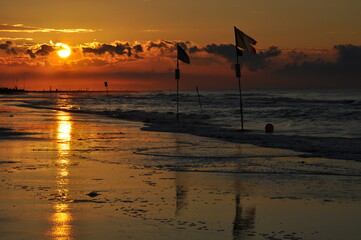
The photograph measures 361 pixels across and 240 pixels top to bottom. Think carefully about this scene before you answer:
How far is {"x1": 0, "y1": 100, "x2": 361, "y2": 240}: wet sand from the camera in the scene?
7.04 m

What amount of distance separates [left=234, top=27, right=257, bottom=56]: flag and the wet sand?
8.67 meters

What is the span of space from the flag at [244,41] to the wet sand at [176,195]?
341 inches

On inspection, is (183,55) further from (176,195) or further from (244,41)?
(176,195)

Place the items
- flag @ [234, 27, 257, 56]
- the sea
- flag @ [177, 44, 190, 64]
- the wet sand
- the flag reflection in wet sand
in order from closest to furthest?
1. the flag reflection in wet sand
2. the wet sand
3. flag @ [234, 27, 257, 56]
4. the sea
5. flag @ [177, 44, 190, 64]

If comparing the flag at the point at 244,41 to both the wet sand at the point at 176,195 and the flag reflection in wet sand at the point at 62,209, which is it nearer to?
the wet sand at the point at 176,195

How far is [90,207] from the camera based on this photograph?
27.3 ft

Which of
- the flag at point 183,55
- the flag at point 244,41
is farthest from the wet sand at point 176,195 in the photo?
the flag at point 183,55

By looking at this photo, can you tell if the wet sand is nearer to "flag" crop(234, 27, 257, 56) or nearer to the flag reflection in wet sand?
the flag reflection in wet sand

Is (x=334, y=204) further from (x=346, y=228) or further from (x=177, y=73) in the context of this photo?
(x=177, y=73)

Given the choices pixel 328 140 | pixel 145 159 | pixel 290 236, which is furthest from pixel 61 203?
pixel 328 140

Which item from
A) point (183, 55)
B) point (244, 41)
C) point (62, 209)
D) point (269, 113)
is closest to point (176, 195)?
point (62, 209)

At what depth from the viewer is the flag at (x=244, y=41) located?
24.4m

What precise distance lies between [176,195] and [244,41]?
16263mm

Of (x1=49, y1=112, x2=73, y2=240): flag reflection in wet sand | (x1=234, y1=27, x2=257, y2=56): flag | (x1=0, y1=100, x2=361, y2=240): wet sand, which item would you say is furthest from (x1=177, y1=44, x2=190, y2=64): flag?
(x1=49, y1=112, x2=73, y2=240): flag reflection in wet sand
